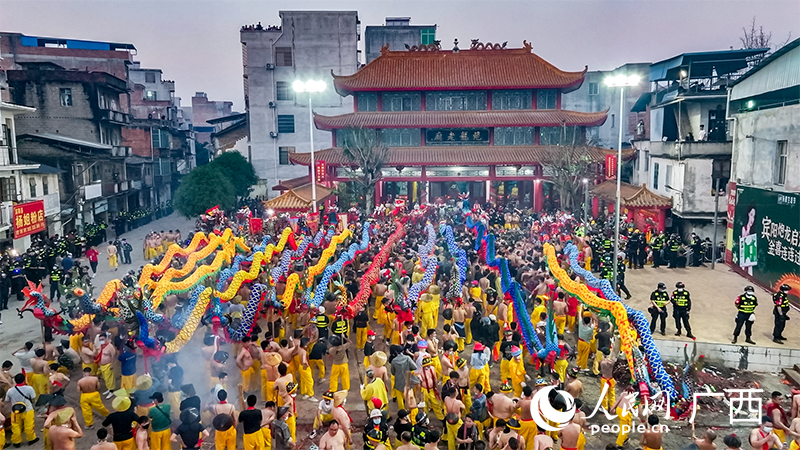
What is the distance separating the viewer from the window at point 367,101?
1375 inches

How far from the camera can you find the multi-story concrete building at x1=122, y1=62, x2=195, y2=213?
4094cm

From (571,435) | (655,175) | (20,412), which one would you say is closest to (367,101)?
(655,175)

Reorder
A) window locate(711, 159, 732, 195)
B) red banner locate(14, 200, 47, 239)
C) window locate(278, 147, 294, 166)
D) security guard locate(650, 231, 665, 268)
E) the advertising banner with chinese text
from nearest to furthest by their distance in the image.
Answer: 1. the advertising banner with chinese text
2. security guard locate(650, 231, 665, 268)
3. red banner locate(14, 200, 47, 239)
4. window locate(711, 159, 732, 195)
5. window locate(278, 147, 294, 166)

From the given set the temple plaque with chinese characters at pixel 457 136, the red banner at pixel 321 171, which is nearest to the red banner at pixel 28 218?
the red banner at pixel 321 171

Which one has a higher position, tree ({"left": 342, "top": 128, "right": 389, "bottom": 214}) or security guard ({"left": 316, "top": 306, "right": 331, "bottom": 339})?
tree ({"left": 342, "top": 128, "right": 389, "bottom": 214})

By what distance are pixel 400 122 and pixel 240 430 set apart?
85.5ft

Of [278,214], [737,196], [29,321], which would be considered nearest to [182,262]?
[29,321]

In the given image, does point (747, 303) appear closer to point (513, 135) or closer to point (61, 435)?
point (61, 435)

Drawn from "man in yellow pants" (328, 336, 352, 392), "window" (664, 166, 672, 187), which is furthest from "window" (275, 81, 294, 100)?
"man in yellow pants" (328, 336, 352, 392)

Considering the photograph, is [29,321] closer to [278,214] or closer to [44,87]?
[278,214]

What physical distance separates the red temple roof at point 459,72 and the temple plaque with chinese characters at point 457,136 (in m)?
2.53

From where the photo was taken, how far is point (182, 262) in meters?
19.1
